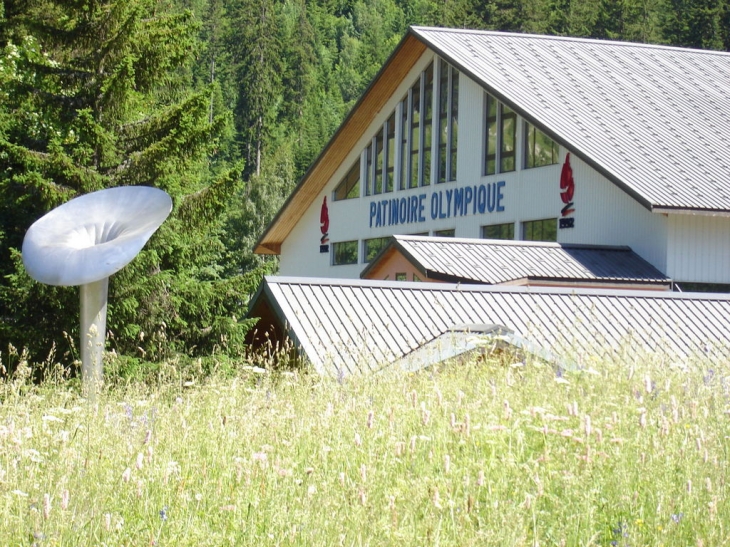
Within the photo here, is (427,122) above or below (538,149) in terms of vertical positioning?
above

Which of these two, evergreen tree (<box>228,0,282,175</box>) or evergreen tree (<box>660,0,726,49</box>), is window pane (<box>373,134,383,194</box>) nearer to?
evergreen tree (<box>660,0,726,49</box>)

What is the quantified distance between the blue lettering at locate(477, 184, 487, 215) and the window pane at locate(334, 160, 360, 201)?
21.6 ft

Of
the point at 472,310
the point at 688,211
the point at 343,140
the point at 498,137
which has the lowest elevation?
the point at 472,310

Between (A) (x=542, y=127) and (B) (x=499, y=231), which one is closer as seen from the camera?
(A) (x=542, y=127)

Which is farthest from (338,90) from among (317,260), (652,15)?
(317,260)

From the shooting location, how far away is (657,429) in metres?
5.68

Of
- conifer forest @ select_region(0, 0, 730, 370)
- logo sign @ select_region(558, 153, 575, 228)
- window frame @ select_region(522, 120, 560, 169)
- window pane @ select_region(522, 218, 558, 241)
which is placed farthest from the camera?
window pane @ select_region(522, 218, 558, 241)

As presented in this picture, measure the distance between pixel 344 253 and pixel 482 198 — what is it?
7.80 m

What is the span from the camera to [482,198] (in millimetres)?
32125

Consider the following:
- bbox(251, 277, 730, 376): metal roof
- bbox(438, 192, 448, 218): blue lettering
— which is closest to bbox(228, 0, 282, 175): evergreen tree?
bbox(438, 192, 448, 218): blue lettering

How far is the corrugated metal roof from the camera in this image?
2744cm

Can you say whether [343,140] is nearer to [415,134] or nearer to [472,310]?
[415,134]

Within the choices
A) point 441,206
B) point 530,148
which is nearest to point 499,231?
point 530,148

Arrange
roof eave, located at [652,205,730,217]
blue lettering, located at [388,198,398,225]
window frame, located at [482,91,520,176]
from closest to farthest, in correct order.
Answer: roof eave, located at [652,205,730,217]
window frame, located at [482,91,520,176]
blue lettering, located at [388,198,398,225]
